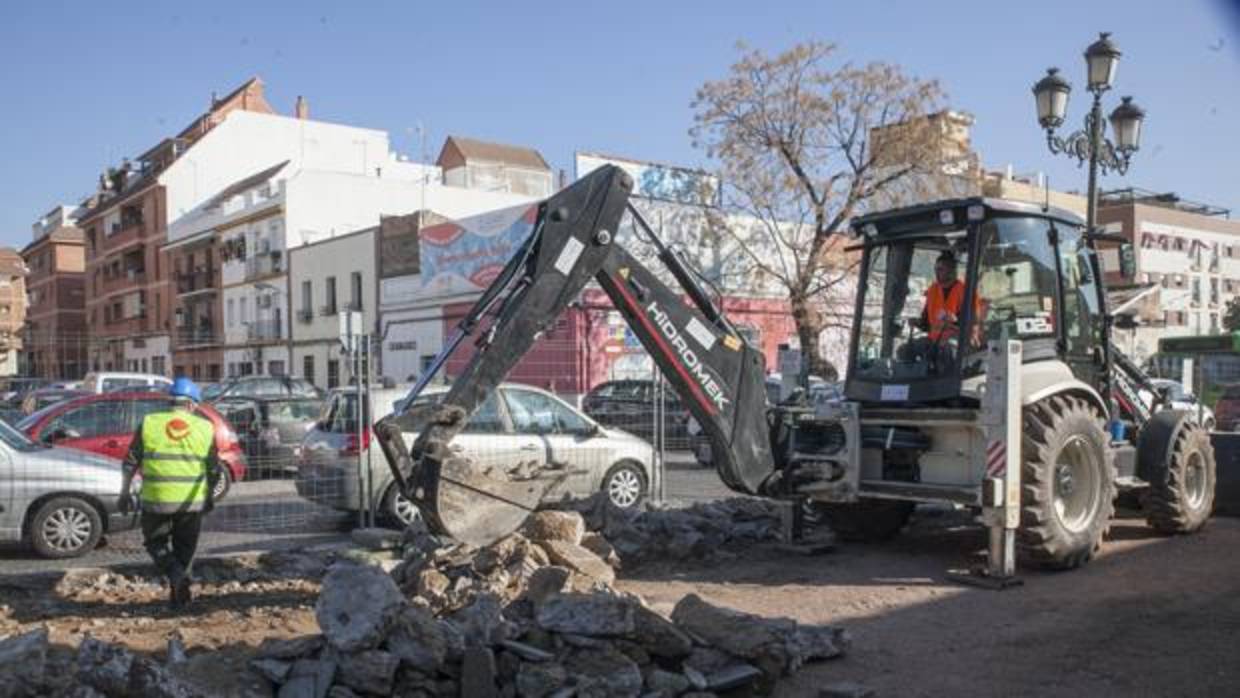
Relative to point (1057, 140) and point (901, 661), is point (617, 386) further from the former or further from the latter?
point (901, 661)

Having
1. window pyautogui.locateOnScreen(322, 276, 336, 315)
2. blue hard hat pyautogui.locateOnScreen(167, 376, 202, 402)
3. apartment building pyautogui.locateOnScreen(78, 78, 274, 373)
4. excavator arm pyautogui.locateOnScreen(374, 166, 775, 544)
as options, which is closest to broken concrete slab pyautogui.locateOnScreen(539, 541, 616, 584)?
excavator arm pyautogui.locateOnScreen(374, 166, 775, 544)

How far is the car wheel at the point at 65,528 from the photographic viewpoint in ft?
33.2

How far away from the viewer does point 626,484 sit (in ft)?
40.3

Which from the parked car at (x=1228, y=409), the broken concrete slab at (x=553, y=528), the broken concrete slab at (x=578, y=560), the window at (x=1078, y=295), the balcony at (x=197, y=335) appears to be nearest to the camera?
the broken concrete slab at (x=578, y=560)

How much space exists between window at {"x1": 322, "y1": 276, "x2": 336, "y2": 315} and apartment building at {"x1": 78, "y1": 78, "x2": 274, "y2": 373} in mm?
18311

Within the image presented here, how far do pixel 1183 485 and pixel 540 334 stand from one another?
647cm

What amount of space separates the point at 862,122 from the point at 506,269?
20942mm

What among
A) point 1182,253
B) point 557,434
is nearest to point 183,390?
point 557,434

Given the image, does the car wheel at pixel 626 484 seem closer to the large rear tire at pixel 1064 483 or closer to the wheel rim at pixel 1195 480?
the large rear tire at pixel 1064 483

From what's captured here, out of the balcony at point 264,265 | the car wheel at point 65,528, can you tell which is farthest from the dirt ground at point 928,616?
the balcony at point 264,265

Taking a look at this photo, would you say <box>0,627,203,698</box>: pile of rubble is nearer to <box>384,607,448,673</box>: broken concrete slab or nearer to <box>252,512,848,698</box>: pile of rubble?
<box>252,512,848,698</box>: pile of rubble

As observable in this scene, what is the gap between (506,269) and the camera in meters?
6.91

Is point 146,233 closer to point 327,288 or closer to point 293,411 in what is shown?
point 327,288

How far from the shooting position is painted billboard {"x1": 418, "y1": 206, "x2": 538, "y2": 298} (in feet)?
98.3
